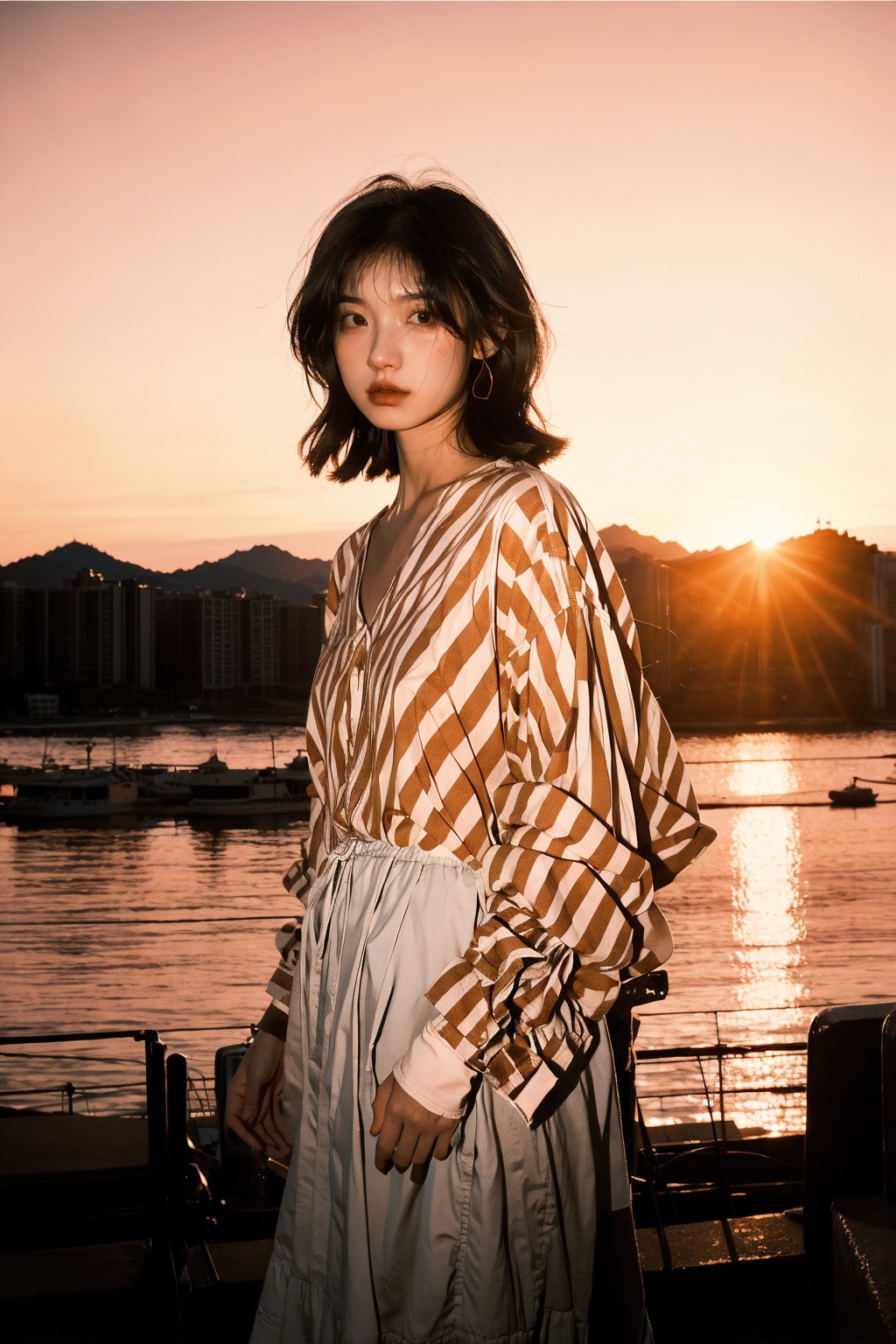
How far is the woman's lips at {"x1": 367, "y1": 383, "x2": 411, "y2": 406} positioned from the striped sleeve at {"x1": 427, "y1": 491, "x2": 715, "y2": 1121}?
175 mm

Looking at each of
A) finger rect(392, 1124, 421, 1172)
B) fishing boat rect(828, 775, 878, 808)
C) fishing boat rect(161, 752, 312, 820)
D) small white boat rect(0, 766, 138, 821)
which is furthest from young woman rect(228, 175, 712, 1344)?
Answer: fishing boat rect(828, 775, 878, 808)

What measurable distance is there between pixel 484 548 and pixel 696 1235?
5.87ft

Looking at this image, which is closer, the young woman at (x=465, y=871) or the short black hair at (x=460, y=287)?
the young woman at (x=465, y=871)

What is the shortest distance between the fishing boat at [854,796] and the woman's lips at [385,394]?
49.9 m

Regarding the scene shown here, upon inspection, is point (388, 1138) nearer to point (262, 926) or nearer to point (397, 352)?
point (397, 352)

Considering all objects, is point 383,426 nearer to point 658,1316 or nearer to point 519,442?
point 519,442

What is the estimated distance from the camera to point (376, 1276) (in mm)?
669

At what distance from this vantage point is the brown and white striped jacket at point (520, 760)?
2.06 ft

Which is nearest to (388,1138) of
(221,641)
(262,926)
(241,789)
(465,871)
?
A: (465,871)

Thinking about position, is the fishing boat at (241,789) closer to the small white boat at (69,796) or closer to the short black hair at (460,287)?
the small white boat at (69,796)

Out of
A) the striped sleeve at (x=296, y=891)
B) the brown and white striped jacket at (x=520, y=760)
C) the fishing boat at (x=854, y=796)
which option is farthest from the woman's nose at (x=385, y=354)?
the fishing boat at (x=854, y=796)

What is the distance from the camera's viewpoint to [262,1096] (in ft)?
2.91

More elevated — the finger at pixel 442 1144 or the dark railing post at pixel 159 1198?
the finger at pixel 442 1144

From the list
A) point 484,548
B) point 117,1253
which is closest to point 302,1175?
point 484,548
